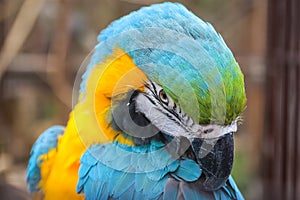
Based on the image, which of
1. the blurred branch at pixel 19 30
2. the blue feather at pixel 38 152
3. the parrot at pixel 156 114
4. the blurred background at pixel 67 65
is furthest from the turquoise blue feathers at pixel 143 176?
the blurred branch at pixel 19 30

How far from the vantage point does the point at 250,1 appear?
10.00ft

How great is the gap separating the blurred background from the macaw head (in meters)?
1.10

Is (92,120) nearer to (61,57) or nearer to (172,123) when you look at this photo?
(172,123)

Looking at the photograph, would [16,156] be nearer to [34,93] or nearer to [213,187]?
[34,93]

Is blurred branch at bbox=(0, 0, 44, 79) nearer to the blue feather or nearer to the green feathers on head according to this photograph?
the blue feather


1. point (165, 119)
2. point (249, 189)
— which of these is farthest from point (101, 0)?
point (165, 119)

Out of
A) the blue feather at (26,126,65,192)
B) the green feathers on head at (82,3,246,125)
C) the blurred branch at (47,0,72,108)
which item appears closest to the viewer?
the green feathers on head at (82,3,246,125)

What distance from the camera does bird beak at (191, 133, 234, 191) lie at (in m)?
0.88

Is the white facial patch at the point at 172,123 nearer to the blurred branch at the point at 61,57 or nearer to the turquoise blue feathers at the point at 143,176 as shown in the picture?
the turquoise blue feathers at the point at 143,176

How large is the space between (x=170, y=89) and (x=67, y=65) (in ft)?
6.59

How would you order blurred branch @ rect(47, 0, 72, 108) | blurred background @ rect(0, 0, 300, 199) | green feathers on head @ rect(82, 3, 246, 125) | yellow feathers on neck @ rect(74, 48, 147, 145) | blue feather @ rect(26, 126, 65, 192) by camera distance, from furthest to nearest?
blurred branch @ rect(47, 0, 72, 108), blurred background @ rect(0, 0, 300, 199), blue feather @ rect(26, 126, 65, 192), yellow feathers on neck @ rect(74, 48, 147, 145), green feathers on head @ rect(82, 3, 246, 125)

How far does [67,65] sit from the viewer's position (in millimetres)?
2824

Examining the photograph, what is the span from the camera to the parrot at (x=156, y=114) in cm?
87

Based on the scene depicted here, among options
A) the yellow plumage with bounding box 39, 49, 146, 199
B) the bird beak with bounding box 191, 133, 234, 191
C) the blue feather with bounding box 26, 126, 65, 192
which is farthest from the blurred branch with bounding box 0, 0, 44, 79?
the bird beak with bounding box 191, 133, 234, 191
